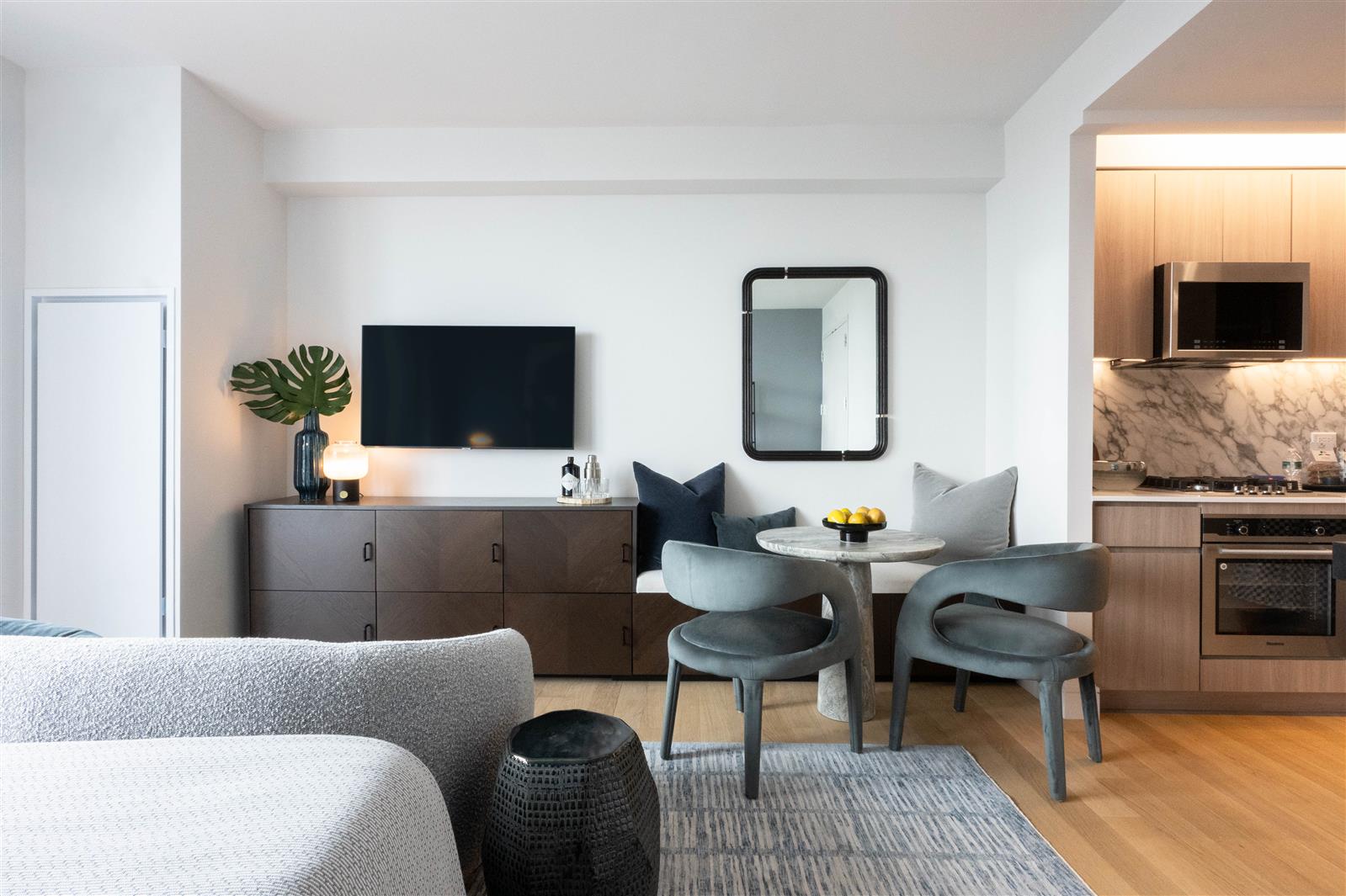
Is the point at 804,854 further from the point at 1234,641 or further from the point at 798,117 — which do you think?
the point at 798,117

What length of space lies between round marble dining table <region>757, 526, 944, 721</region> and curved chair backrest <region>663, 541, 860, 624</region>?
143mm

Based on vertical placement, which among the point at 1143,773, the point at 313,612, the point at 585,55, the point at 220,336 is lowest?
the point at 1143,773

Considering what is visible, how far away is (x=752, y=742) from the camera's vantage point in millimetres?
2486

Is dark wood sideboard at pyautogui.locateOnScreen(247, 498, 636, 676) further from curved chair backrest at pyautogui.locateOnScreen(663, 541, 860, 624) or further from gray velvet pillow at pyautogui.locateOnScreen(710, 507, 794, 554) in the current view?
curved chair backrest at pyautogui.locateOnScreen(663, 541, 860, 624)

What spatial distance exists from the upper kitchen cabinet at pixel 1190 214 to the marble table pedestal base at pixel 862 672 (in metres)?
2.17

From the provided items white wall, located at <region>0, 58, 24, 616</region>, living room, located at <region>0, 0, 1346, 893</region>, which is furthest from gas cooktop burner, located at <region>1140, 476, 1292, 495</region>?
white wall, located at <region>0, 58, 24, 616</region>

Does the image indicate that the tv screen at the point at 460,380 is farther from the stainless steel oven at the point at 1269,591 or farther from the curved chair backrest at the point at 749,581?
the stainless steel oven at the point at 1269,591

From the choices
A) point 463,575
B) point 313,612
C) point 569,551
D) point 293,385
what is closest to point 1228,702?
point 569,551

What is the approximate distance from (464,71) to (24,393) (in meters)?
2.37

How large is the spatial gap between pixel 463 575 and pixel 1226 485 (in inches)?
140

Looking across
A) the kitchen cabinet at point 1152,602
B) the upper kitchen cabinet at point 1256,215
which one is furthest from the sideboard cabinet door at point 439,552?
the upper kitchen cabinet at point 1256,215

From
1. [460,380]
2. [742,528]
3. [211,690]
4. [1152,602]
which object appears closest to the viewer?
[211,690]

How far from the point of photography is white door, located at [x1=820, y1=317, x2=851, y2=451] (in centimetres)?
417

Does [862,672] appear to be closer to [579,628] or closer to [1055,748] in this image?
[1055,748]
